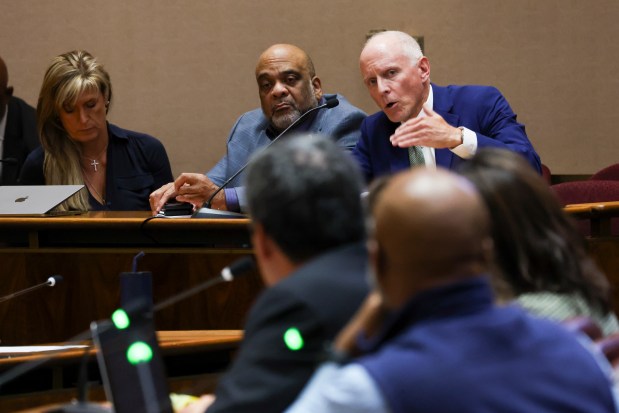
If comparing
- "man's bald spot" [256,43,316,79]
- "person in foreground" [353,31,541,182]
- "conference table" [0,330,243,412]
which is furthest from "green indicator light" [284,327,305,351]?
"man's bald spot" [256,43,316,79]

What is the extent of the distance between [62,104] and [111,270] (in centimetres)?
130

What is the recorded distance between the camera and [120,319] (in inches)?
74.3

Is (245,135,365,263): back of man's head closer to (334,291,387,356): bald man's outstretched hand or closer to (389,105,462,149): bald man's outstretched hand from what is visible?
(334,291,387,356): bald man's outstretched hand

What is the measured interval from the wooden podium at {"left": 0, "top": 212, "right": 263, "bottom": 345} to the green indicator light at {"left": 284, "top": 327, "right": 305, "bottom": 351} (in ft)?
6.67

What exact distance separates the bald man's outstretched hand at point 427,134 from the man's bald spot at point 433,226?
2.23 meters

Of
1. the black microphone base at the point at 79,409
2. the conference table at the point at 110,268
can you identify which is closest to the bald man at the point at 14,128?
the conference table at the point at 110,268

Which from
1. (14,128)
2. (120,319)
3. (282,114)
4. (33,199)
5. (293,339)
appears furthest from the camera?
(14,128)

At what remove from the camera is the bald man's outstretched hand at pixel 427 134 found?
3531 millimetres

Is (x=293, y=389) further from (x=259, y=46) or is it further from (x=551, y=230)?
(x=259, y=46)

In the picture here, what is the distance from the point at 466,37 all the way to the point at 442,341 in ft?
18.2

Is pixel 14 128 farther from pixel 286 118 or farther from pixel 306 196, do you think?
pixel 306 196

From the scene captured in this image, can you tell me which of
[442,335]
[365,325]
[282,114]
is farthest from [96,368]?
[282,114]

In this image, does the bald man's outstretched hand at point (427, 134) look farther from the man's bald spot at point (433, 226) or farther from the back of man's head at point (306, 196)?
the man's bald spot at point (433, 226)

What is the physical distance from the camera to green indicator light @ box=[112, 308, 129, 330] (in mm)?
1881
